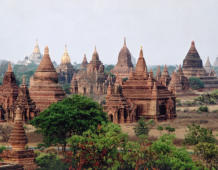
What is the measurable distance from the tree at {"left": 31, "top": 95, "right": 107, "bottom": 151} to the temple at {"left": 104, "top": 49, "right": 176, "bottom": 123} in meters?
12.9

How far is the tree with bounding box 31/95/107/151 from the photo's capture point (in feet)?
111

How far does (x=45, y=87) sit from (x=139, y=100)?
7.96m

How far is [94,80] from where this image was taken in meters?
89.1

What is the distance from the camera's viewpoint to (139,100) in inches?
1981

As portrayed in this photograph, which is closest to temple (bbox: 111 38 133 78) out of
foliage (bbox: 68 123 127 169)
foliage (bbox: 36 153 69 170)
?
foliage (bbox: 36 153 69 170)

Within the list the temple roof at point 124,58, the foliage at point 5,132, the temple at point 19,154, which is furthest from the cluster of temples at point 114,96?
the temple roof at point 124,58

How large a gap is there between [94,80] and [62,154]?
5549cm

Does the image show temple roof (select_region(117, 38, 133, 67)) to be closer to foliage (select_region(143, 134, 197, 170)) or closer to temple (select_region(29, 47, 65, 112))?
temple (select_region(29, 47, 65, 112))

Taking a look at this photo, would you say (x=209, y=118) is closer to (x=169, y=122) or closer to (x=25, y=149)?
(x=169, y=122)

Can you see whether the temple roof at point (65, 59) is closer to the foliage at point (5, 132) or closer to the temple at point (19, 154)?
the foliage at point (5, 132)

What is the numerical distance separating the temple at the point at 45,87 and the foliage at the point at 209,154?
76.7 ft

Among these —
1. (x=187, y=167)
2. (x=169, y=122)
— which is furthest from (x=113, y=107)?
(x=187, y=167)

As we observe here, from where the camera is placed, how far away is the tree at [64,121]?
111ft

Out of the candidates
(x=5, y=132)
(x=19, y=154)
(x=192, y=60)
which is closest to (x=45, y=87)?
(x=5, y=132)
